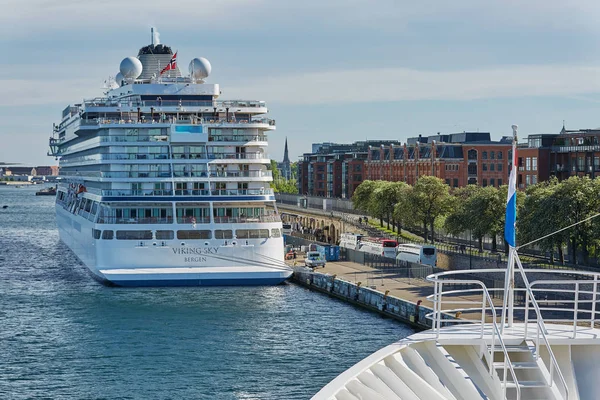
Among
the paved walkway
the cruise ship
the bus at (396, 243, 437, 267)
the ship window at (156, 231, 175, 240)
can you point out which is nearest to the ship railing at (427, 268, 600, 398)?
the paved walkway

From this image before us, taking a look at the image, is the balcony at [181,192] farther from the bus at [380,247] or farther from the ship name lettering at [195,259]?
the bus at [380,247]

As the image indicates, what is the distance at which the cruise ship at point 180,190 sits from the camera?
58875 millimetres

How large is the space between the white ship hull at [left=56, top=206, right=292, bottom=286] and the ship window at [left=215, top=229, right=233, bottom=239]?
0.29 m

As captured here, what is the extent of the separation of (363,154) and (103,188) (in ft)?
315

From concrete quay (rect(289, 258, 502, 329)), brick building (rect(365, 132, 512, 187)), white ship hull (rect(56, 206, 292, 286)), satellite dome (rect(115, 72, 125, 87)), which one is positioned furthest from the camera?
brick building (rect(365, 132, 512, 187))

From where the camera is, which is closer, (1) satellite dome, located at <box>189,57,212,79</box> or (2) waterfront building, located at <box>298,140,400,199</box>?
(1) satellite dome, located at <box>189,57,212,79</box>

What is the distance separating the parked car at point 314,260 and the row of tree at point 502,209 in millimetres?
11339

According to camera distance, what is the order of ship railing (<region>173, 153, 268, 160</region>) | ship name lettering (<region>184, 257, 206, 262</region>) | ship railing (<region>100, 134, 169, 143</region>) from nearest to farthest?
ship name lettering (<region>184, 257, 206, 262</region>) < ship railing (<region>173, 153, 268, 160</region>) < ship railing (<region>100, 134, 169, 143</region>)

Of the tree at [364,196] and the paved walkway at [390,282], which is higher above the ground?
the tree at [364,196]

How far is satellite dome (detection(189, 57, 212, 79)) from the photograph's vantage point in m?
71.4

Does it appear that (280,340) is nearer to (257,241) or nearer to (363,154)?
(257,241)

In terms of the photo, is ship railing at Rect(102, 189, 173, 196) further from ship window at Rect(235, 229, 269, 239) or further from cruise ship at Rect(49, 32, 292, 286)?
ship window at Rect(235, 229, 269, 239)

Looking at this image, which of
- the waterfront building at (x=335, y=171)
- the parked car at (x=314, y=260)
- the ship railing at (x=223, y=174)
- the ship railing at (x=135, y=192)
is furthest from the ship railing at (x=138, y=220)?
the waterfront building at (x=335, y=171)

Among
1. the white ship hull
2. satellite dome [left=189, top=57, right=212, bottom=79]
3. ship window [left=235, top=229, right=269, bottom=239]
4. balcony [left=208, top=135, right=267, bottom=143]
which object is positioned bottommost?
the white ship hull
